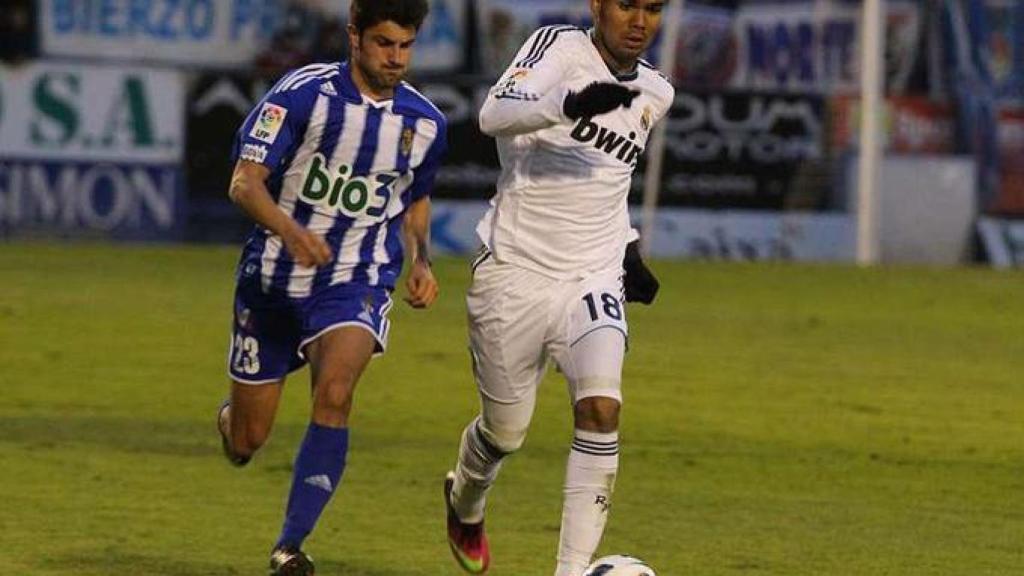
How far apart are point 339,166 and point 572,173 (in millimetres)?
804

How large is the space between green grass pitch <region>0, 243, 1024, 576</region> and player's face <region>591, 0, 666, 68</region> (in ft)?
6.31

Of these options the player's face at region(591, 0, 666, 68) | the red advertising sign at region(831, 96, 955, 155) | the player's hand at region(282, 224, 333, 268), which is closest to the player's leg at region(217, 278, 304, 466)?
the player's hand at region(282, 224, 333, 268)

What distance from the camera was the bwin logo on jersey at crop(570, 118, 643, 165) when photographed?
863cm

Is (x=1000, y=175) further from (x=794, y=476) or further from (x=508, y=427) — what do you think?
(x=508, y=427)

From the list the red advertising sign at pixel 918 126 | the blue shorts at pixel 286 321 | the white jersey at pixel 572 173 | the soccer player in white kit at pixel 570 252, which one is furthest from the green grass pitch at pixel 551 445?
the red advertising sign at pixel 918 126

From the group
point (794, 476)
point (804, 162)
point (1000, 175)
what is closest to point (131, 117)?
point (804, 162)

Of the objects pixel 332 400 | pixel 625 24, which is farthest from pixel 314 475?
pixel 625 24

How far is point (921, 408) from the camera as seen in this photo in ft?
52.3

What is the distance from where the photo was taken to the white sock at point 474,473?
9273 millimetres

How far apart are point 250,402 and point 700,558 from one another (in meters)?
1.78

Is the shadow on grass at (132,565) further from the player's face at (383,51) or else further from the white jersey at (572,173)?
the player's face at (383,51)

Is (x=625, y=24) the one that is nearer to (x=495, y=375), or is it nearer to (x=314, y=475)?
(x=495, y=375)

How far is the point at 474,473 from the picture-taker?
937cm

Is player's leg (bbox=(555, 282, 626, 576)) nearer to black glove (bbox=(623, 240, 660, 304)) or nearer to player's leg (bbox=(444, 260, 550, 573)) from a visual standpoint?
player's leg (bbox=(444, 260, 550, 573))
